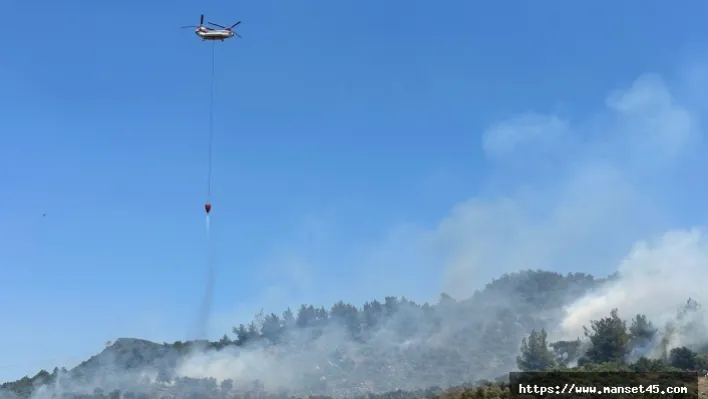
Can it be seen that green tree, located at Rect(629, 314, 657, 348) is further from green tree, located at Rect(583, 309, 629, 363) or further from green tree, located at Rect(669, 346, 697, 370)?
green tree, located at Rect(669, 346, 697, 370)

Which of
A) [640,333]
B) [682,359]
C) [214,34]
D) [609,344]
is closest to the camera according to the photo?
[214,34]

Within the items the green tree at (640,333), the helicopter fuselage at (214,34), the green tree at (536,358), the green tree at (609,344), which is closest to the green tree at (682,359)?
the green tree at (609,344)

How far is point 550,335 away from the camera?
645 feet

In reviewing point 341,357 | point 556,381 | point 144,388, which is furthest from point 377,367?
point 556,381

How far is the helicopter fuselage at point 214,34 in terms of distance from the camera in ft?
287

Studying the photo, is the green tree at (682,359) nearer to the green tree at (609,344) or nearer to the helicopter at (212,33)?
the green tree at (609,344)

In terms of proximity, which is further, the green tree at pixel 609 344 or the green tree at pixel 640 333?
the green tree at pixel 640 333

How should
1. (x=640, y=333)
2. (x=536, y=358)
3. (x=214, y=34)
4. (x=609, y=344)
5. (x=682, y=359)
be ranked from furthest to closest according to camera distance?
(x=640, y=333)
(x=536, y=358)
(x=609, y=344)
(x=682, y=359)
(x=214, y=34)

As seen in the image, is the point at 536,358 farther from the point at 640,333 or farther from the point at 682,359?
the point at 682,359

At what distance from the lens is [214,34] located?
87.8 metres

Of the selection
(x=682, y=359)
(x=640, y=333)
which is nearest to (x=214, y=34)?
(x=682, y=359)

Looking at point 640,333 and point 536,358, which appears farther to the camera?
point 640,333

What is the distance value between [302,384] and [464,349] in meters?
51.6

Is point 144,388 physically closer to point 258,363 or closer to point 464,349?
point 258,363
